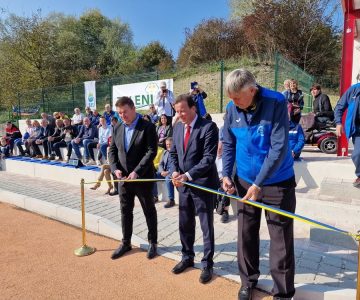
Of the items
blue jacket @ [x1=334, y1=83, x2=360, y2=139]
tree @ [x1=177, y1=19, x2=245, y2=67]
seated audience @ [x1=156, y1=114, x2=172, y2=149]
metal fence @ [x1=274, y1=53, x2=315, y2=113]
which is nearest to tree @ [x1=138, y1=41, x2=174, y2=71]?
tree @ [x1=177, y1=19, x2=245, y2=67]

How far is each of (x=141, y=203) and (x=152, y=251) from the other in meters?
0.67

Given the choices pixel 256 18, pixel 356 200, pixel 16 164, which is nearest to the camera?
pixel 356 200

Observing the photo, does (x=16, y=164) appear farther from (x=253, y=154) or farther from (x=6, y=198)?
(x=253, y=154)

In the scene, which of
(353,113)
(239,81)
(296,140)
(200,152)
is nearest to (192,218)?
(200,152)

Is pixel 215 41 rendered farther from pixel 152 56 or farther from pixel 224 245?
pixel 224 245

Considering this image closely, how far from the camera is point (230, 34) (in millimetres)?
23000

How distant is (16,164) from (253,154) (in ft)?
36.1

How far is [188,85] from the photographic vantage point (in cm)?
1662

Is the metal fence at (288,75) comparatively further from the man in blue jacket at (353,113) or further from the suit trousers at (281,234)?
the suit trousers at (281,234)

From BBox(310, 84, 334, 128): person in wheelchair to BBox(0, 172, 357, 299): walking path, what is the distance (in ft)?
12.2

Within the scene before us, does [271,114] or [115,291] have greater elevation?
[271,114]

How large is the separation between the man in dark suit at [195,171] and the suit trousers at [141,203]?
1.90ft

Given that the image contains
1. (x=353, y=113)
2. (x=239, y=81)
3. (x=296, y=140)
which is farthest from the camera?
(x=296, y=140)

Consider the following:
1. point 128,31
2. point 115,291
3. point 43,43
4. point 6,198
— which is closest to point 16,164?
point 6,198
